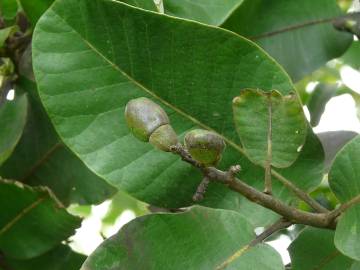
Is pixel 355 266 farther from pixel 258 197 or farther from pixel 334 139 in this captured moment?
pixel 334 139

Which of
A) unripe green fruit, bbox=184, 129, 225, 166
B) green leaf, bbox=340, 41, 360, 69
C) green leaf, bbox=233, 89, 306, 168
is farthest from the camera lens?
green leaf, bbox=340, 41, 360, 69

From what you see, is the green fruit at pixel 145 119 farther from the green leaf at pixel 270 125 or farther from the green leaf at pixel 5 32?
the green leaf at pixel 5 32

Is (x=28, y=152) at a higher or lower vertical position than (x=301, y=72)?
lower

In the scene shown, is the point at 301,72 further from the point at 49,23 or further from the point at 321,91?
the point at 49,23

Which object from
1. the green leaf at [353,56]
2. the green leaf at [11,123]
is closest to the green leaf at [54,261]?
the green leaf at [11,123]

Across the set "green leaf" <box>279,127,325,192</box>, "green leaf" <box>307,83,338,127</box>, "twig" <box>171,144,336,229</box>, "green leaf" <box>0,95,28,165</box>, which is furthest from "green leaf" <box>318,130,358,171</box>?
"green leaf" <box>0,95,28,165</box>

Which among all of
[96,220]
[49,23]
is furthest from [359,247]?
[96,220]

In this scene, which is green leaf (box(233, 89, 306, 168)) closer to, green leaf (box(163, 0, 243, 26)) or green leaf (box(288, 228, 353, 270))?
green leaf (box(288, 228, 353, 270))
